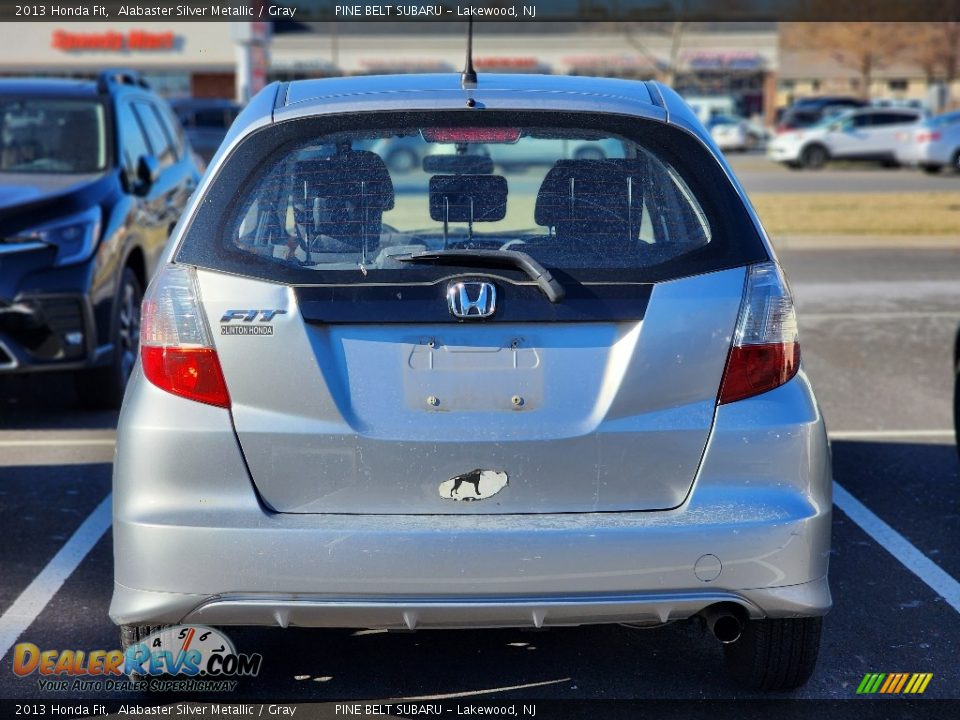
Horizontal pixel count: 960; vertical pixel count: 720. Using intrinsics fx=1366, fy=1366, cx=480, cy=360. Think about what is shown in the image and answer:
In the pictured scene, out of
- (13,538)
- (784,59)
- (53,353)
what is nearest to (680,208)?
(13,538)

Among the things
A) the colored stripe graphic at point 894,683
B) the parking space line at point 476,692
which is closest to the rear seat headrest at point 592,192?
the parking space line at point 476,692

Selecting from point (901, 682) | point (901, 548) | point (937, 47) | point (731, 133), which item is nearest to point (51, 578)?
point (901, 682)

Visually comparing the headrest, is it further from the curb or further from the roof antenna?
the curb

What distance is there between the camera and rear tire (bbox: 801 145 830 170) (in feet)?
118

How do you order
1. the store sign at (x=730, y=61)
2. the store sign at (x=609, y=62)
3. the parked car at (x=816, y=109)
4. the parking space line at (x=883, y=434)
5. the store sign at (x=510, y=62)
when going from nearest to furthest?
the parking space line at (x=883, y=434), the parked car at (x=816, y=109), the store sign at (x=609, y=62), the store sign at (x=510, y=62), the store sign at (x=730, y=61)

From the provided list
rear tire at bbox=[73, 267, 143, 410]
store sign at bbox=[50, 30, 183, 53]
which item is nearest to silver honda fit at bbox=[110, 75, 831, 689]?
rear tire at bbox=[73, 267, 143, 410]

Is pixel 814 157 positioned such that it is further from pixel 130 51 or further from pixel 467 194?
pixel 130 51

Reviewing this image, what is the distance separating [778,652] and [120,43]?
65.6 meters

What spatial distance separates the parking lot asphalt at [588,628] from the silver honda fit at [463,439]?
0.65 m

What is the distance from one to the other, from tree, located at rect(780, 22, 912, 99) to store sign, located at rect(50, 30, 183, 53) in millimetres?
28947

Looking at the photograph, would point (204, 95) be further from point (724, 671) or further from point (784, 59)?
point (724, 671)

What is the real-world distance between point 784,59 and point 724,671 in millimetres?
75482

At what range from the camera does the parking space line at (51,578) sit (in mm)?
4441

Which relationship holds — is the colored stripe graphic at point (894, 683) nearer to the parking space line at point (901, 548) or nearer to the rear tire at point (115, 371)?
the parking space line at point (901, 548)
